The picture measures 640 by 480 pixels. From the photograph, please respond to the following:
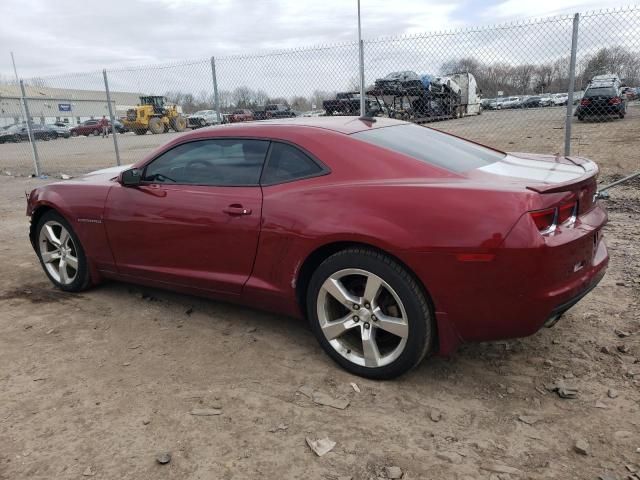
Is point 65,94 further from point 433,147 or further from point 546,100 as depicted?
point 433,147

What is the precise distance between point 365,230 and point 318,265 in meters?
0.47

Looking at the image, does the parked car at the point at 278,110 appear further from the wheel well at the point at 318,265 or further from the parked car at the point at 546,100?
the wheel well at the point at 318,265

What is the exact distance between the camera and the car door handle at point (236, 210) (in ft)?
10.6

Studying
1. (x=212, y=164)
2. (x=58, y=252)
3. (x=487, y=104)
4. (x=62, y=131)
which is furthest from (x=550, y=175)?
(x=62, y=131)

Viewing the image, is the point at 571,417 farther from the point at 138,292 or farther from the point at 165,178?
the point at 138,292

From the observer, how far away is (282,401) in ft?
9.20

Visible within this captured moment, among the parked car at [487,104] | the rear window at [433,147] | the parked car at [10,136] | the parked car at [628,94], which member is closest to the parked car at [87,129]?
the parked car at [10,136]

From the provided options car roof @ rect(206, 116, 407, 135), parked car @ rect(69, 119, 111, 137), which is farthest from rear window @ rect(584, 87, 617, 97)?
parked car @ rect(69, 119, 111, 137)

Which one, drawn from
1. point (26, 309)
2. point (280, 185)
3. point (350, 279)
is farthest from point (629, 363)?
point (26, 309)

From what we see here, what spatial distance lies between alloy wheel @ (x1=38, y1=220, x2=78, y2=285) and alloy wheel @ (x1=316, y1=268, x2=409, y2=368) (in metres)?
2.52

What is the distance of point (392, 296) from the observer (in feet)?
9.27

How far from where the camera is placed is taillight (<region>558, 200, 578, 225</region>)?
2551 mm

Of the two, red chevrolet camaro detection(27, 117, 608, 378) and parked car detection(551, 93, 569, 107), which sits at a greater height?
parked car detection(551, 93, 569, 107)

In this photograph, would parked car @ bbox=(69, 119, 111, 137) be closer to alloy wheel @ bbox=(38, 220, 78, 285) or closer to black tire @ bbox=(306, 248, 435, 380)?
alloy wheel @ bbox=(38, 220, 78, 285)
